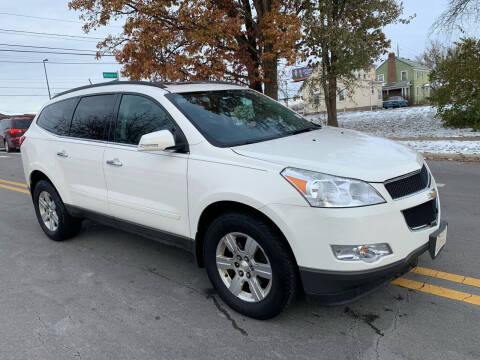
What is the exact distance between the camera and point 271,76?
42.0ft

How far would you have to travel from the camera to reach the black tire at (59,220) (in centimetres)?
486

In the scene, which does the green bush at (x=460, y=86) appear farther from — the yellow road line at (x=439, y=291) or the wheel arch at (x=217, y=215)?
the wheel arch at (x=217, y=215)

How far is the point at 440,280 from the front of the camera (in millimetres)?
3479

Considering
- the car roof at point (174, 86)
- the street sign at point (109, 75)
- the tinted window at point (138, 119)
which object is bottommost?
the tinted window at point (138, 119)

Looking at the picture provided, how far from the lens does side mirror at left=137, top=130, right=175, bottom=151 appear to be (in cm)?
316

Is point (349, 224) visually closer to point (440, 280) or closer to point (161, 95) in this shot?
point (440, 280)

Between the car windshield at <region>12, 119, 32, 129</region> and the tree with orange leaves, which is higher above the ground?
the tree with orange leaves

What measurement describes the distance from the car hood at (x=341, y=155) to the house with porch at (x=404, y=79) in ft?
197

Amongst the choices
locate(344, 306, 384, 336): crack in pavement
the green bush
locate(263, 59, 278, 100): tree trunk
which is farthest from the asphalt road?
the green bush

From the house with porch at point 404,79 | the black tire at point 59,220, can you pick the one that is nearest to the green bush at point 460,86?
the black tire at point 59,220

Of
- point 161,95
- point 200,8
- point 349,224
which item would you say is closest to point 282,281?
point 349,224

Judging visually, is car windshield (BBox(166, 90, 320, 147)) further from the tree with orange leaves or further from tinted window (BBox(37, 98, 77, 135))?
the tree with orange leaves

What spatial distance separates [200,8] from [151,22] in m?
1.43

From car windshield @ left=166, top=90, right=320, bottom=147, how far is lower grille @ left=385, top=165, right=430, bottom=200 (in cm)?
114
